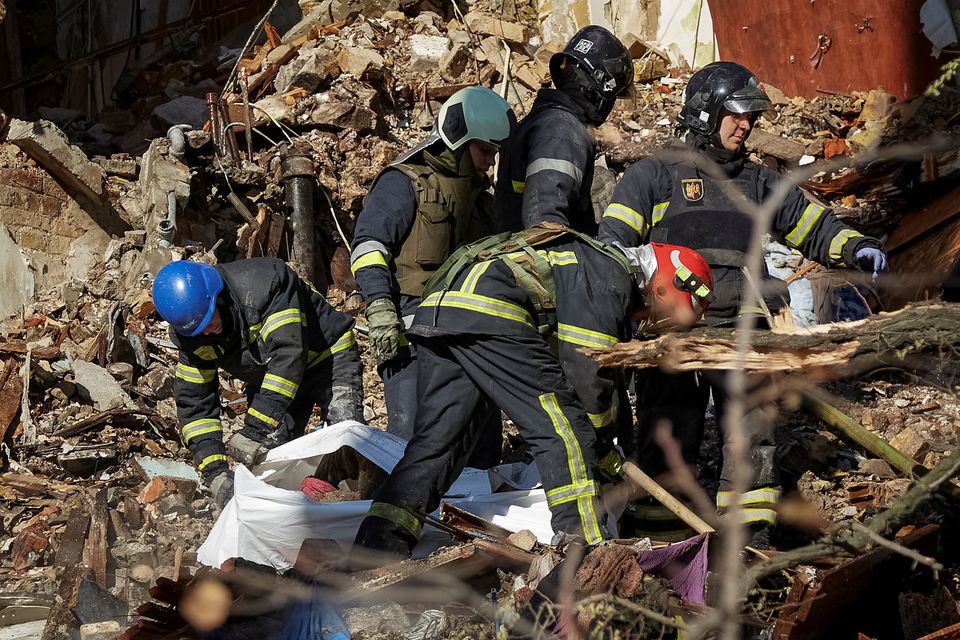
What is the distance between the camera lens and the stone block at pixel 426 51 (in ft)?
32.8

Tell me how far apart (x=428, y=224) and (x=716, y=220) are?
142 centimetres

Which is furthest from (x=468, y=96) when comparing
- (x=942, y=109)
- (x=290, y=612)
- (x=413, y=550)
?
(x=942, y=109)

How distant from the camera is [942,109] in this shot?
25.2 feet

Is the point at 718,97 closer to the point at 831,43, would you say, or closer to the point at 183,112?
the point at 831,43

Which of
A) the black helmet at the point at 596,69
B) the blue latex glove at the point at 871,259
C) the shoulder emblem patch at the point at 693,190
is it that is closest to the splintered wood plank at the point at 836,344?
the blue latex glove at the point at 871,259

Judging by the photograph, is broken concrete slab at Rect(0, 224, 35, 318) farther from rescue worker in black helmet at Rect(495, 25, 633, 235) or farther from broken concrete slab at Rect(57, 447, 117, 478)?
rescue worker in black helmet at Rect(495, 25, 633, 235)

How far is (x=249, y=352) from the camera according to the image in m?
5.23

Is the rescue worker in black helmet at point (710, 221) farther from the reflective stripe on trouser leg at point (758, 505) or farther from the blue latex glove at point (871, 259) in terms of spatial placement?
the reflective stripe on trouser leg at point (758, 505)

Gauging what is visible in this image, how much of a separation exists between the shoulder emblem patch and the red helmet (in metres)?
0.70

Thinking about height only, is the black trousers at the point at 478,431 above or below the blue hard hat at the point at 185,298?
below

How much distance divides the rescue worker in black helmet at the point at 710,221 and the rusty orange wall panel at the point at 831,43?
3.97m

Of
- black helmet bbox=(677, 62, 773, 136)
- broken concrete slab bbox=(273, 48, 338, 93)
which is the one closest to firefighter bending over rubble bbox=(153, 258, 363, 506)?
black helmet bbox=(677, 62, 773, 136)

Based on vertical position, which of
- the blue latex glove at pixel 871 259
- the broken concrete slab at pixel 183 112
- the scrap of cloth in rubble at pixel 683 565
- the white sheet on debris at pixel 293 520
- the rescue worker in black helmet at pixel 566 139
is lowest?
the scrap of cloth in rubble at pixel 683 565

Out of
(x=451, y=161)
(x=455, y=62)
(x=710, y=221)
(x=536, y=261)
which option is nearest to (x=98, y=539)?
(x=451, y=161)
